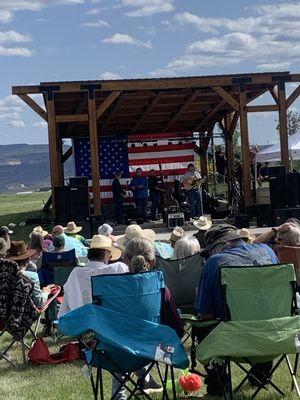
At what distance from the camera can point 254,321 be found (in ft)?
13.3

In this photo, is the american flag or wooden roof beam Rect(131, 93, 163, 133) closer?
wooden roof beam Rect(131, 93, 163, 133)

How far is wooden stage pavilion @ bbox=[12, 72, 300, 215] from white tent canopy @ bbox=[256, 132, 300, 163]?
194 cm

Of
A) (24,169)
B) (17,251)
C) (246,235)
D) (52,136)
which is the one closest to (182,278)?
(246,235)

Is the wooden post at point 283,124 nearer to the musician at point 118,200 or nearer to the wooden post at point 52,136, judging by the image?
the musician at point 118,200

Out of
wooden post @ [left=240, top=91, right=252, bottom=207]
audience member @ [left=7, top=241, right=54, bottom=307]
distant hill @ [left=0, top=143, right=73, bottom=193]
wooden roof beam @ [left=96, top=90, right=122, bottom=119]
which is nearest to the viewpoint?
audience member @ [left=7, top=241, right=54, bottom=307]

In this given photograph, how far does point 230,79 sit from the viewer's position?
1537cm

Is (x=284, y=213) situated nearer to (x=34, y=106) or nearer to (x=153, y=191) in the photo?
(x=153, y=191)

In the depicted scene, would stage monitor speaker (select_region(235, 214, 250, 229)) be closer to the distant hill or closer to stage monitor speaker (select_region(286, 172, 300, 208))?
stage monitor speaker (select_region(286, 172, 300, 208))

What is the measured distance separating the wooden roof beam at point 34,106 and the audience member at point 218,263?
10.7 meters

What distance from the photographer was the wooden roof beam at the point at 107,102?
48.9ft

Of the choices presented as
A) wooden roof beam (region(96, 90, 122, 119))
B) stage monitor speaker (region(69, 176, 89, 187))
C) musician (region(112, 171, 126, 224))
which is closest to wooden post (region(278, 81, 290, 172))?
wooden roof beam (region(96, 90, 122, 119))

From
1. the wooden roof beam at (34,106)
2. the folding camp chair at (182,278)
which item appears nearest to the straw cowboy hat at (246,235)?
the folding camp chair at (182,278)

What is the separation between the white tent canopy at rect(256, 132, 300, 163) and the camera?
19938mm

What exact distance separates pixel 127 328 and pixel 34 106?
36.6 feet
